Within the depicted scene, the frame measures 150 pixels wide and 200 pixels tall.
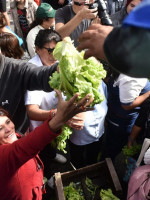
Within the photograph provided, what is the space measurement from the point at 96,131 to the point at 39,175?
94 cm

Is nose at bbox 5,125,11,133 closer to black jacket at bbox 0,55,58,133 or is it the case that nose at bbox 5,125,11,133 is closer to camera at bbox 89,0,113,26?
black jacket at bbox 0,55,58,133

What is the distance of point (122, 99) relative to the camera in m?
2.46

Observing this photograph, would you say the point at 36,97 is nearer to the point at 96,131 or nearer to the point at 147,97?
the point at 96,131

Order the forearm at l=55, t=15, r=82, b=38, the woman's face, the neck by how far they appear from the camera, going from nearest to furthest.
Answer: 1. the woman's face
2. the forearm at l=55, t=15, r=82, b=38
3. the neck

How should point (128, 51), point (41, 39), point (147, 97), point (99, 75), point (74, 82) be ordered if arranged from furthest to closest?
1. point (41, 39)
2. point (147, 97)
3. point (99, 75)
4. point (74, 82)
5. point (128, 51)

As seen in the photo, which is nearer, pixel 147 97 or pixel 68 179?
pixel 147 97

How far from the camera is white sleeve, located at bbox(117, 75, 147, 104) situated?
2348 millimetres

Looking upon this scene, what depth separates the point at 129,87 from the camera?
2361mm

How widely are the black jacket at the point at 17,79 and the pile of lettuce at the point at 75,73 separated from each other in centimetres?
25

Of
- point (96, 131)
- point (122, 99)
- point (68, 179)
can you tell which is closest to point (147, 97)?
point (122, 99)

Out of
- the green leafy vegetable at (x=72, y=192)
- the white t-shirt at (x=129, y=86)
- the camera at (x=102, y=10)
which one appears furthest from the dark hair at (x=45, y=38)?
the green leafy vegetable at (x=72, y=192)

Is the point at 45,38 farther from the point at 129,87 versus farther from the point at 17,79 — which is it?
the point at 129,87

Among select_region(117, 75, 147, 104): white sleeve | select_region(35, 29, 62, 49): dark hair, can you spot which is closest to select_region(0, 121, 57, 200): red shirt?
select_region(117, 75, 147, 104): white sleeve

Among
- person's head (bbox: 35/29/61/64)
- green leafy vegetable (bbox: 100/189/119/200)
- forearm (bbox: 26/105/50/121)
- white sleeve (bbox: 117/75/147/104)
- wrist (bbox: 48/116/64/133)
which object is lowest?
green leafy vegetable (bbox: 100/189/119/200)
